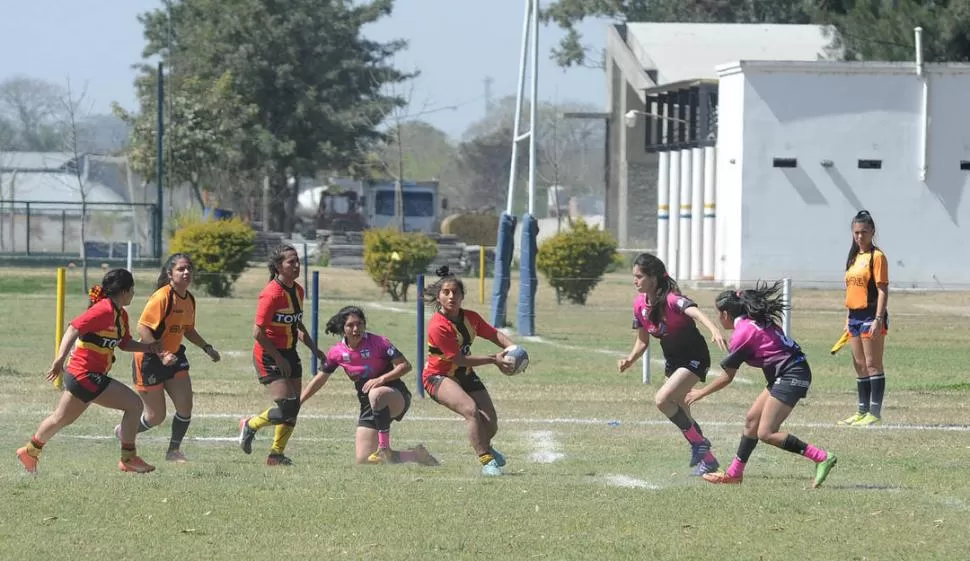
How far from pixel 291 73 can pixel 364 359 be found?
6012cm

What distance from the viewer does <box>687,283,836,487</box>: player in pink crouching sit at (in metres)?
10.7

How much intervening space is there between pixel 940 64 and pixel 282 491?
114ft

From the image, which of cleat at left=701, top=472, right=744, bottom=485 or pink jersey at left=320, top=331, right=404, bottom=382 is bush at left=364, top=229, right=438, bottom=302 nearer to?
pink jersey at left=320, top=331, right=404, bottom=382

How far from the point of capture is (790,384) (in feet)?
35.3

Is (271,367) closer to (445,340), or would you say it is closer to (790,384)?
(445,340)

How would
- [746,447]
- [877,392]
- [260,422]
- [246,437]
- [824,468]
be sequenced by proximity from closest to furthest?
[824,468]
[746,447]
[260,422]
[246,437]
[877,392]

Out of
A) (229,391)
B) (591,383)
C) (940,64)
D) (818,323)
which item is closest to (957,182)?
(940,64)

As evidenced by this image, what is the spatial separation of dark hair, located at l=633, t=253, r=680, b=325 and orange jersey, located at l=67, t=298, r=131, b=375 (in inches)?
147

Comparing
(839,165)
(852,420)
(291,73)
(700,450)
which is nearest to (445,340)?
(700,450)

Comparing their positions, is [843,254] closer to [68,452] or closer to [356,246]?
[356,246]

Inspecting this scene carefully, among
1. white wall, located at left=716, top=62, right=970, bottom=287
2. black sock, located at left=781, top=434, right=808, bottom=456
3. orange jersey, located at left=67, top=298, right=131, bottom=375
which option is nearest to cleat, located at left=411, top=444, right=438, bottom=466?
orange jersey, located at left=67, top=298, right=131, bottom=375

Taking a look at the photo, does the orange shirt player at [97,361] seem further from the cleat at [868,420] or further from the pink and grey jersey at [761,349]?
the cleat at [868,420]

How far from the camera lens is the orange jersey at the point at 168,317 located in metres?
11.9

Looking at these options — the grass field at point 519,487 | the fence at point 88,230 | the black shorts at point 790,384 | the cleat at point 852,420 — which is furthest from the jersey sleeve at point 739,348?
the fence at point 88,230
